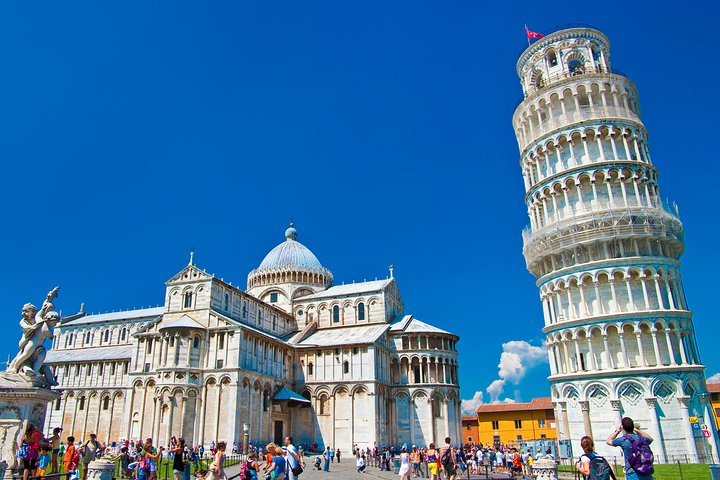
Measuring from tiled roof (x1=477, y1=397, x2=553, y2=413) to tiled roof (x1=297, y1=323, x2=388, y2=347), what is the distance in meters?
25.4

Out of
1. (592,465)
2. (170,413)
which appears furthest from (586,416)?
(170,413)

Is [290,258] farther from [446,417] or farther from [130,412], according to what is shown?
[446,417]

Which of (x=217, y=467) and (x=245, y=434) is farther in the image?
(x=245, y=434)

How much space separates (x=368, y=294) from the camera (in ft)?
185

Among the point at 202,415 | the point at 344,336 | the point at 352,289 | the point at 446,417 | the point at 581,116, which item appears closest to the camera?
the point at 581,116

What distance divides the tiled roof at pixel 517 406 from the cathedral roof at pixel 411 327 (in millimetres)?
22558

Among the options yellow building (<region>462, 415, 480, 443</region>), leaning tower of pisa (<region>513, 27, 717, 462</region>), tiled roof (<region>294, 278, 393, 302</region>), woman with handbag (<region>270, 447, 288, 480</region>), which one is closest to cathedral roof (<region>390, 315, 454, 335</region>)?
tiled roof (<region>294, 278, 393, 302</region>)

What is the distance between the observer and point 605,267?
3291 cm

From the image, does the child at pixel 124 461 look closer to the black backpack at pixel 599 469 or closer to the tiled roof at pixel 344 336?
the black backpack at pixel 599 469

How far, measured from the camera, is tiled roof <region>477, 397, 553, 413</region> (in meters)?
66.6

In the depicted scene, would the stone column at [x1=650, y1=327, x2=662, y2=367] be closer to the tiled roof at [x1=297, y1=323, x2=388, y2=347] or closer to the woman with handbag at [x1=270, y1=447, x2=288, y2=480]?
the tiled roof at [x1=297, y1=323, x2=388, y2=347]

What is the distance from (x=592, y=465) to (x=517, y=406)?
2520 inches

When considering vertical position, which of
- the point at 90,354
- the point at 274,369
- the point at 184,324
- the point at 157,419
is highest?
the point at 90,354

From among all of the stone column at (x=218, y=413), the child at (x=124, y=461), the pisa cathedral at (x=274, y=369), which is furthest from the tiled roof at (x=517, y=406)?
the child at (x=124, y=461)
